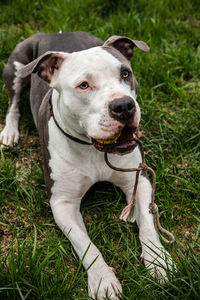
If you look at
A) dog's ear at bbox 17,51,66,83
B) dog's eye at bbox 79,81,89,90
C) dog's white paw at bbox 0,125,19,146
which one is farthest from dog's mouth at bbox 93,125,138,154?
dog's white paw at bbox 0,125,19,146

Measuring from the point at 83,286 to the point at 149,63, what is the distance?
8.99 feet

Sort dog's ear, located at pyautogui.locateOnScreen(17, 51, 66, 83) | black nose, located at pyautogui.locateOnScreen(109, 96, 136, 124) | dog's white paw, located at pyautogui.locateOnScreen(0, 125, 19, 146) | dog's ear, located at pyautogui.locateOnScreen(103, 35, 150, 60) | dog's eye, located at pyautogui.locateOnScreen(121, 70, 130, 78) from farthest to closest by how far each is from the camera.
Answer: dog's white paw, located at pyautogui.locateOnScreen(0, 125, 19, 146) → dog's ear, located at pyautogui.locateOnScreen(103, 35, 150, 60) → dog's ear, located at pyautogui.locateOnScreen(17, 51, 66, 83) → dog's eye, located at pyautogui.locateOnScreen(121, 70, 130, 78) → black nose, located at pyautogui.locateOnScreen(109, 96, 136, 124)

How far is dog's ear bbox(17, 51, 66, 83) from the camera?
2775 millimetres

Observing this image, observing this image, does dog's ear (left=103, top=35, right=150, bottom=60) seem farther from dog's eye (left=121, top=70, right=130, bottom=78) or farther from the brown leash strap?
the brown leash strap

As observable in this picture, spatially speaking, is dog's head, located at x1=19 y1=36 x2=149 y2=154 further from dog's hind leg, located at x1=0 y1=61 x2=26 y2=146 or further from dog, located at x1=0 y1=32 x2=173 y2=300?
dog's hind leg, located at x1=0 y1=61 x2=26 y2=146

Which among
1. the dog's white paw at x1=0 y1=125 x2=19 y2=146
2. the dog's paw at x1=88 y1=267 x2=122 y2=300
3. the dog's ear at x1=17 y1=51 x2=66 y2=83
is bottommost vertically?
the dog's white paw at x1=0 y1=125 x2=19 y2=146

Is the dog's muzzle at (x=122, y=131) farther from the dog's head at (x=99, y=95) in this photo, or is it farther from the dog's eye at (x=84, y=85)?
the dog's eye at (x=84, y=85)

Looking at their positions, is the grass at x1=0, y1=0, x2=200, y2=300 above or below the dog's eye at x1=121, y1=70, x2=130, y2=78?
below

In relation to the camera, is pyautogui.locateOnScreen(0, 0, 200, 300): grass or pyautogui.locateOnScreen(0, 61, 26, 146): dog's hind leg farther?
pyautogui.locateOnScreen(0, 61, 26, 146): dog's hind leg

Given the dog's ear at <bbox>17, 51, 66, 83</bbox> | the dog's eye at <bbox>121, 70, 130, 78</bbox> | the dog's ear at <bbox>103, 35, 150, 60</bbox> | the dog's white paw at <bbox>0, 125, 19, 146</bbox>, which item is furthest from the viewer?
the dog's white paw at <bbox>0, 125, 19, 146</bbox>

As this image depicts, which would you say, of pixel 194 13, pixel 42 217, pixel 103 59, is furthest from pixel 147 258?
pixel 194 13

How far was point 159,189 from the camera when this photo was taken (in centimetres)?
329

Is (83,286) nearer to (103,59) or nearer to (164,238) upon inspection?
(164,238)

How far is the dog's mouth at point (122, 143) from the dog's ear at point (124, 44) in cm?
78
